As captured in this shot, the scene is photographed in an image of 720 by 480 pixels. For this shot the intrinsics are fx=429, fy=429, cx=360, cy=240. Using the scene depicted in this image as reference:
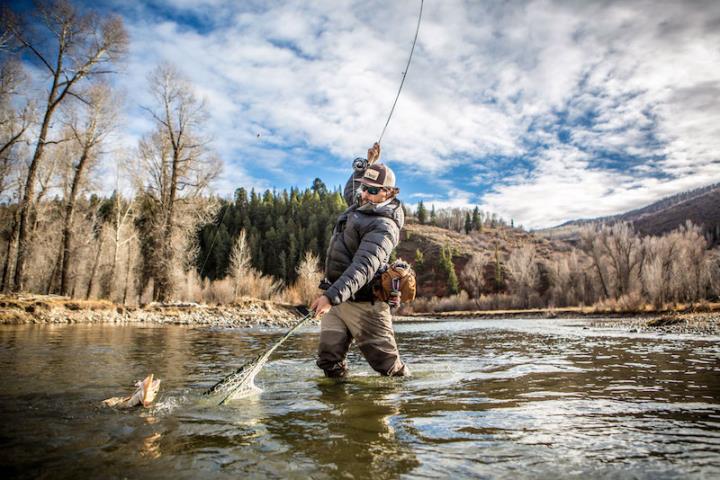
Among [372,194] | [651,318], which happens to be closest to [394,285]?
[372,194]

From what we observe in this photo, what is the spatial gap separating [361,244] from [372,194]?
0.71m

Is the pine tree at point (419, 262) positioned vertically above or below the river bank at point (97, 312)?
above

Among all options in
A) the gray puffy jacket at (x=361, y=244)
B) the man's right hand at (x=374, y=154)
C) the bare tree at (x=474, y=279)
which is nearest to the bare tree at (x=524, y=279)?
the bare tree at (x=474, y=279)

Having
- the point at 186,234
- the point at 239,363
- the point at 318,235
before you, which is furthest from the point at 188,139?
the point at 318,235

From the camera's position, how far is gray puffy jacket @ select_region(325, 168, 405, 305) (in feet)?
15.2

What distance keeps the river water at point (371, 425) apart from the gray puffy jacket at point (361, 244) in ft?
3.97

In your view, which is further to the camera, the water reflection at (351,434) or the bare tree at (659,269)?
the bare tree at (659,269)

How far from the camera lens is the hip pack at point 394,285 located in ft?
16.5

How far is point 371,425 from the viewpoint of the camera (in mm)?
3363

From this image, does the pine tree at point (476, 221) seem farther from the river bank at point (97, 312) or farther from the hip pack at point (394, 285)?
the hip pack at point (394, 285)

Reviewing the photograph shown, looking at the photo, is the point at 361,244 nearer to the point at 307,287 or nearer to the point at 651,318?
the point at 651,318

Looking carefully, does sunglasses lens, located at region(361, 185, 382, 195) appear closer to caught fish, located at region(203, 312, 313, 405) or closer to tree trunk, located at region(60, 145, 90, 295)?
caught fish, located at region(203, 312, 313, 405)

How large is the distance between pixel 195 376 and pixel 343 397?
244 centimetres

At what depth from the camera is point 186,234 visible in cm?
2567
